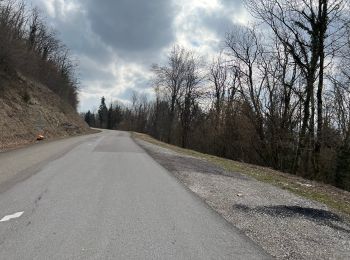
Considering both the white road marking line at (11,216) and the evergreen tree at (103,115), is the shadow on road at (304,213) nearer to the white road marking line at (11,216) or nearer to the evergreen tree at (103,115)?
the white road marking line at (11,216)

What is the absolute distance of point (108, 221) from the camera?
7637 mm

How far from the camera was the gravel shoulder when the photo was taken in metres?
6.78

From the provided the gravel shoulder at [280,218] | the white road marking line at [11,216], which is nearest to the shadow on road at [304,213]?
the gravel shoulder at [280,218]

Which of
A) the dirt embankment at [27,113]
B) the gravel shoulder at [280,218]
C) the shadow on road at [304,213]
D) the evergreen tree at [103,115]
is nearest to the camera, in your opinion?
the gravel shoulder at [280,218]

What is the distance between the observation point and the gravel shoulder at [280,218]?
22.2 ft

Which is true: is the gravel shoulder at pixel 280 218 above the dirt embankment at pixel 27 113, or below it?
below

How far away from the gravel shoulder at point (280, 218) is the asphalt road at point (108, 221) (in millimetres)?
389

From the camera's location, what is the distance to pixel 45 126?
42844mm

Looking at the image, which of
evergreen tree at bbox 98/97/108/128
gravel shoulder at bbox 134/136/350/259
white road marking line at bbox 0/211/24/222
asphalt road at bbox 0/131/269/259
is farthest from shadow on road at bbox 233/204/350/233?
evergreen tree at bbox 98/97/108/128

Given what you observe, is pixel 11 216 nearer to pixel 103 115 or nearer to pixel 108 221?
pixel 108 221

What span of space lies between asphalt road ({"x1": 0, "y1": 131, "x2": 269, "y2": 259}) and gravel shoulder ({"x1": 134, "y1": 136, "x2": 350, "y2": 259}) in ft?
1.28

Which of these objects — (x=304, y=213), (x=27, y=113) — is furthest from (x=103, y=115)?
(x=304, y=213)

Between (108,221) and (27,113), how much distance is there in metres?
36.2

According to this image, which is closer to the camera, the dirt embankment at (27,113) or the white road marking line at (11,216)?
the white road marking line at (11,216)
